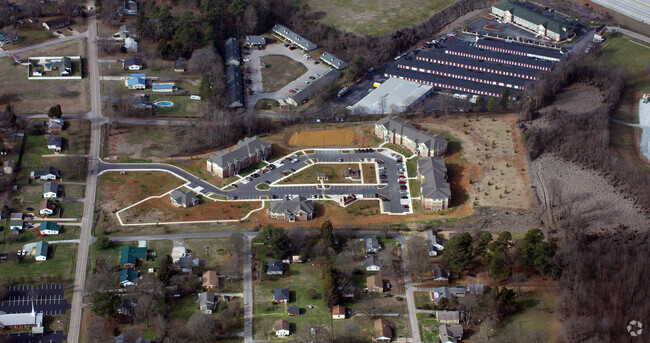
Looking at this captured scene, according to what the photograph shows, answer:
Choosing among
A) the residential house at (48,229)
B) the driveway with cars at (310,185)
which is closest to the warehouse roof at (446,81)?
the driveway with cars at (310,185)

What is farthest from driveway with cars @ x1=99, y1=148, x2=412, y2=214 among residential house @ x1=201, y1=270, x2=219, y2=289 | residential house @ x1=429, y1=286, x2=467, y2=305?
residential house @ x1=201, y1=270, x2=219, y2=289

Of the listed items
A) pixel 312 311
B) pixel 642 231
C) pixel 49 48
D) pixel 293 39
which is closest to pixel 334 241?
pixel 312 311

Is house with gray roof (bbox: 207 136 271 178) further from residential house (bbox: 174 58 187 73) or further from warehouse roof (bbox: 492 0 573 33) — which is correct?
warehouse roof (bbox: 492 0 573 33)

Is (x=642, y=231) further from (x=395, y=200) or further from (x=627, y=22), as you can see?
(x=627, y=22)

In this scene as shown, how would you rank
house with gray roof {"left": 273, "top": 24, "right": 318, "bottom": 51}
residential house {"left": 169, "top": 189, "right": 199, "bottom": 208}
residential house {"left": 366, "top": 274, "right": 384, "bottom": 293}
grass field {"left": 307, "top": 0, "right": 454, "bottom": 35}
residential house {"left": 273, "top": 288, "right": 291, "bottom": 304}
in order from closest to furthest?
residential house {"left": 273, "top": 288, "right": 291, "bottom": 304} → residential house {"left": 366, "top": 274, "right": 384, "bottom": 293} → residential house {"left": 169, "top": 189, "right": 199, "bottom": 208} → house with gray roof {"left": 273, "top": 24, "right": 318, "bottom": 51} → grass field {"left": 307, "top": 0, "right": 454, "bottom": 35}

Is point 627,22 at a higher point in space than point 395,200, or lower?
higher

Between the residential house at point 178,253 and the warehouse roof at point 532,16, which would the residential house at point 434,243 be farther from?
the warehouse roof at point 532,16

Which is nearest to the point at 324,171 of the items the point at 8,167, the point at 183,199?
the point at 183,199
